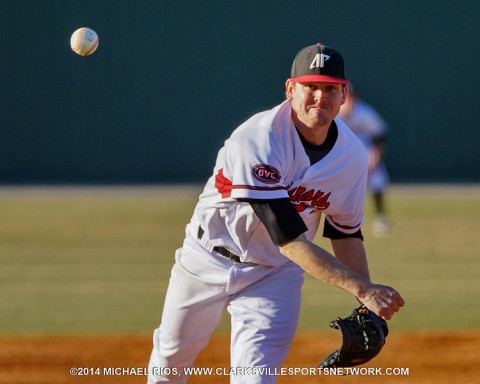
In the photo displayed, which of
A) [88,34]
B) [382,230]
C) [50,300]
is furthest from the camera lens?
[382,230]

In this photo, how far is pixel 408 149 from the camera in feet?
76.1

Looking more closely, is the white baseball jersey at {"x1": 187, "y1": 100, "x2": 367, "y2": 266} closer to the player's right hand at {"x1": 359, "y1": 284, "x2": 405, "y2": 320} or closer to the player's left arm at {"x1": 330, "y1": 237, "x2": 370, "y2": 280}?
the player's left arm at {"x1": 330, "y1": 237, "x2": 370, "y2": 280}

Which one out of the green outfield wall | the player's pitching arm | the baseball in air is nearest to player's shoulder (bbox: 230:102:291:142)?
the player's pitching arm

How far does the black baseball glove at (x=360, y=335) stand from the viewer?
4.23 meters

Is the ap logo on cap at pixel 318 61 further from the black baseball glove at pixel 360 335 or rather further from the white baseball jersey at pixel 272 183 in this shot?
the black baseball glove at pixel 360 335

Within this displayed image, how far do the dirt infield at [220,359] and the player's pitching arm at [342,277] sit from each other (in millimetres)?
2358

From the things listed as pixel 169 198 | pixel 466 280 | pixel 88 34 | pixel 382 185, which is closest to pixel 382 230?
pixel 382 185

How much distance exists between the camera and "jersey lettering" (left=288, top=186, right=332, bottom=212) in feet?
14.5

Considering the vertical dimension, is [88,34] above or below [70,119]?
above

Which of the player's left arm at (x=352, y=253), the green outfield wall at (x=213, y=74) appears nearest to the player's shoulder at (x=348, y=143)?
the player's left arm at (x=352, y=253)

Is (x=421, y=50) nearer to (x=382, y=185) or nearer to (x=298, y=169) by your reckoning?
(x=382, y=185)

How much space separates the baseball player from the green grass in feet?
11.4

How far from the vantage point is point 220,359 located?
6883 millimetres

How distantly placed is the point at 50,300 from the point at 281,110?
5526 mm
